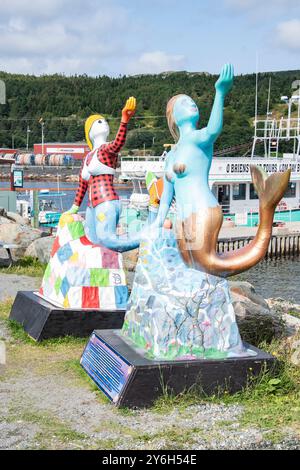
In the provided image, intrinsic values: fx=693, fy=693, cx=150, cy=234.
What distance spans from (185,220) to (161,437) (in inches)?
80.1

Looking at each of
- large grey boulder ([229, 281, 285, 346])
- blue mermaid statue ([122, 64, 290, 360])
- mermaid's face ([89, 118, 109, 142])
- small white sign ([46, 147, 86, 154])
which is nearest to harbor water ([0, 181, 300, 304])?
large grey boulder ([229, 281, 285, 346])

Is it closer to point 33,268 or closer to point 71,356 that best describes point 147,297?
point 71,356

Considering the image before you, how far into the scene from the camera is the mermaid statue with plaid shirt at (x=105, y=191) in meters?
8.31

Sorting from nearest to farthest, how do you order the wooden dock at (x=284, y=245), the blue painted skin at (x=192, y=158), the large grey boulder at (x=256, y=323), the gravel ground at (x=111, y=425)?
the gravel ground at (x=111, y=425), the blue painted skin at (x=192, y=158), the large grey boulder at (x=256, y=323), the wooden dock at (x=284, y=245)

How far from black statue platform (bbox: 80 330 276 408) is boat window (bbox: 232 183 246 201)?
2167 cm

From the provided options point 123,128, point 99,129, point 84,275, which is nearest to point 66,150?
point 99,129

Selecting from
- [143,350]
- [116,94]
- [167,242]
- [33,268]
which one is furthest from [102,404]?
[116,94]

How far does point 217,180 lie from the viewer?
2666 cm

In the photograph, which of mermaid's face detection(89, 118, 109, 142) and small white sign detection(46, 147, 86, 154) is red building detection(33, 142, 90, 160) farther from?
mermaid's face detection(89, 118, 109, 142)

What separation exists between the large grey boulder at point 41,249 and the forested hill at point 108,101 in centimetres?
5703

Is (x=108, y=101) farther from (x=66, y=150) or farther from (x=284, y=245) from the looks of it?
(x=284, y=245)

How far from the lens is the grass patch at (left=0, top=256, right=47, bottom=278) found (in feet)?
43.4

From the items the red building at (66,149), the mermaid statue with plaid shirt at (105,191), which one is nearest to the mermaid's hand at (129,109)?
the mermaid statue with plaid shirt at (105,191)

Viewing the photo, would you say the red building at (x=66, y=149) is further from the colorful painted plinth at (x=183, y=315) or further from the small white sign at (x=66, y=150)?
the colorful painted plinth at (x=183, y=315)
